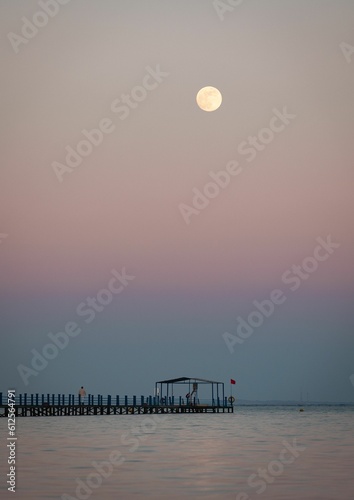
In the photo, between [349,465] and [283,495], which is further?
[349,465]

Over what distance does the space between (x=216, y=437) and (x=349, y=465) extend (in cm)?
1502

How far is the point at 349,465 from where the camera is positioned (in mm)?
30500

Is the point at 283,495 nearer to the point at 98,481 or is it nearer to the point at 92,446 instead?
the point at 98,481

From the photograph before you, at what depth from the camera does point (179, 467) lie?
1139 inches

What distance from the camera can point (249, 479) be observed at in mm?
25953

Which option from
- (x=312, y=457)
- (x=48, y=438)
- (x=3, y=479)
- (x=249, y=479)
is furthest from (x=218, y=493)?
(x=48, y=438)

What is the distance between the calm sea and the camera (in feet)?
76.6

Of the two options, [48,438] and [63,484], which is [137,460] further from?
[48,438]

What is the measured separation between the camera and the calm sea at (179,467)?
2336cm

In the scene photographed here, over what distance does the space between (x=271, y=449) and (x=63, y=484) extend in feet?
46.9

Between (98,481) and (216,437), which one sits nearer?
(98,481)

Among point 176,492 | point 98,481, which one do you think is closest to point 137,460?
point 98,481

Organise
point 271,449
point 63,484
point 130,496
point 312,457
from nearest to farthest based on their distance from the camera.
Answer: point 130,496, point 63,484, point 312,457, point 271,449

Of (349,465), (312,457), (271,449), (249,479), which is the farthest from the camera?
(271,449)
